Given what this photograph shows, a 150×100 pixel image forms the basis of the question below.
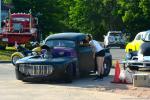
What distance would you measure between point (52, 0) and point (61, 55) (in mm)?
56785

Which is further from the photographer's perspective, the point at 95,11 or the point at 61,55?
the point at 95,11

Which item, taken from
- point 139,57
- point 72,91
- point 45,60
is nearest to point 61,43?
point 45,60

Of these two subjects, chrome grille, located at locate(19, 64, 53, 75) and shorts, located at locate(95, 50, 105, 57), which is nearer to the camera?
chrome grille, located at locate(19, 64, 53, 75)

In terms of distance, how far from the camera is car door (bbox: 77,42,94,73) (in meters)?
19.0

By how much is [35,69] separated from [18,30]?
72.9 ft

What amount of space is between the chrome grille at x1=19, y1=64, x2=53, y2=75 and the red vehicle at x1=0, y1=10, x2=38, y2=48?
20.0 m

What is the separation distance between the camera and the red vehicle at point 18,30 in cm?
3825

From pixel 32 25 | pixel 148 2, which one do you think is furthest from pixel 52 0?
pixel 32 25

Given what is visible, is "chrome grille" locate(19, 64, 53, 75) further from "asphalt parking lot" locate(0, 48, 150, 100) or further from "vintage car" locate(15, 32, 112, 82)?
"asphalt parking lot" locate(0, 48, 150, 100)

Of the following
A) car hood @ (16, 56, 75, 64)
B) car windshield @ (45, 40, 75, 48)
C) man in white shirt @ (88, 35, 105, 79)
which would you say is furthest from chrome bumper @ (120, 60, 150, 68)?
car hood @ (16, 56, 75, 64)

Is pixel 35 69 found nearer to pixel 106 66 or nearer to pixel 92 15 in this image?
pixel 106 66

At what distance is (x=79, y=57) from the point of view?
61.8 ft

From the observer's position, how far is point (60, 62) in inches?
687

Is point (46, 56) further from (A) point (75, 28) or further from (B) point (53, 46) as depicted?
(A) point (75, 28)
